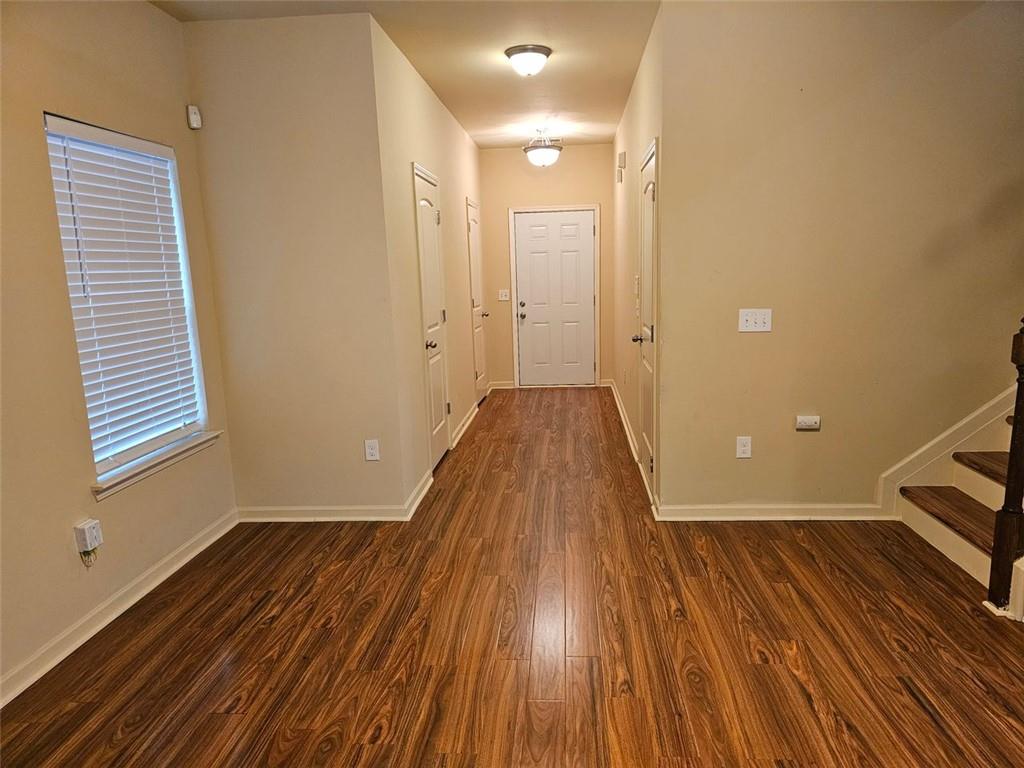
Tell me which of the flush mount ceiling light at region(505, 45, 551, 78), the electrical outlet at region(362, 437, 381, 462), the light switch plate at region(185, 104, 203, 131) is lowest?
the electrical outlet at region(362, 437, 381, 462)

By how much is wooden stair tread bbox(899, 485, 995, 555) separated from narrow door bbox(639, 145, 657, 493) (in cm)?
137

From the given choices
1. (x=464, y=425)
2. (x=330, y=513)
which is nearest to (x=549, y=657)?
(x=330, y=513)

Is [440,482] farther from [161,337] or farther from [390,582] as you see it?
[161,337]

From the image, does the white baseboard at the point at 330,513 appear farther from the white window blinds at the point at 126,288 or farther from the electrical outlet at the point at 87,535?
the electrical outlet at the point at 87,535

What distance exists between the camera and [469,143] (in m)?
6.27

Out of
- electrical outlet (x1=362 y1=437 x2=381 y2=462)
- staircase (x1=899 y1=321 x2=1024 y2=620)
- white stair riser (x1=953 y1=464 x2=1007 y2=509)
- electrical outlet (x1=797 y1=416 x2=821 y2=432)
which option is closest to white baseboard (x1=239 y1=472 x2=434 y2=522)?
electrical outlet (x1=362 y1=437 x2=381 y2=462)

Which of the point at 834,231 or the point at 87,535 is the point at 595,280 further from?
the point at 87,535

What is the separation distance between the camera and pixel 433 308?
177 inches

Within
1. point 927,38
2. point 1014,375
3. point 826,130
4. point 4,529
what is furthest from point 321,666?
point 927,38

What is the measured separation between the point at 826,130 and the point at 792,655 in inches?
97.2

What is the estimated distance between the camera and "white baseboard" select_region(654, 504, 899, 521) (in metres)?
3.41

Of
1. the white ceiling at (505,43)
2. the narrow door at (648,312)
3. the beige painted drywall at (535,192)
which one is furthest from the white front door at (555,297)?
the narrow door at (648,312)

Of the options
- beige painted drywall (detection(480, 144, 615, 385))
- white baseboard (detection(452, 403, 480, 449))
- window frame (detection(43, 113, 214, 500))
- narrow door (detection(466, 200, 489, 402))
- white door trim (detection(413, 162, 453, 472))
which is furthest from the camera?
beige painted drywall (detection(480, 144, 615, 385))

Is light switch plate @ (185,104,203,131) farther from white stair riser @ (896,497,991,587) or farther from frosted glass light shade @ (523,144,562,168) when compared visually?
white stair riser @ (896,497,991,587)
